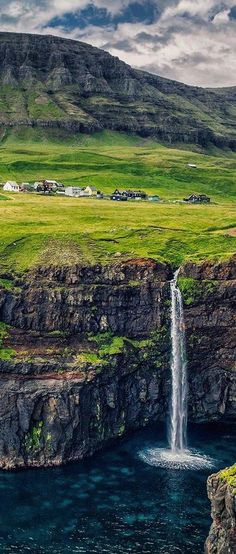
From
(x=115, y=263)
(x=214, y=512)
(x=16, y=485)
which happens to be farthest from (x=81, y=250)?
(x=214, y=512)

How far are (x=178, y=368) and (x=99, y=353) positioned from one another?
50.2 ft

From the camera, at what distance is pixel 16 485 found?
90.5 meters

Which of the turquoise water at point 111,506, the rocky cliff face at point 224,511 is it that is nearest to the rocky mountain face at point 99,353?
the turquoise water at point 111,506

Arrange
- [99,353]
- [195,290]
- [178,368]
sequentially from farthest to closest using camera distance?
[195,290] → [178,368] → [99,353]

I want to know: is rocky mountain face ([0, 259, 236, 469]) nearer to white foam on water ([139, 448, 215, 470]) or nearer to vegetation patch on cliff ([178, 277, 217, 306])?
vegetation patch on cliff ([178, 277, 217, 306])

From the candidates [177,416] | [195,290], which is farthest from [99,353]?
[195,290]

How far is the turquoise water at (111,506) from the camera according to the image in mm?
75625

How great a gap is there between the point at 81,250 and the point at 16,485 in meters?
46.9

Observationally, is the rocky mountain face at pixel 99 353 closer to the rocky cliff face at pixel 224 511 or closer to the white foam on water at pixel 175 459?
the white foam on water at pixel 175 459

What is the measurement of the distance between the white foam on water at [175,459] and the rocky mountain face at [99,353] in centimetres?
738

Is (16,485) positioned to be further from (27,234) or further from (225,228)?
(225,228)

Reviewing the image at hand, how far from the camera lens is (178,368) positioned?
112 m

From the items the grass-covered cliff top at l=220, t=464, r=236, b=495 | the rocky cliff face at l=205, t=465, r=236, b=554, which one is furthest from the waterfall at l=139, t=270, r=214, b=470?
the grass-covered cliff top at l=220, t=464, r=236, b=495

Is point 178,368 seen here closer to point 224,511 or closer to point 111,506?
point 111,506
